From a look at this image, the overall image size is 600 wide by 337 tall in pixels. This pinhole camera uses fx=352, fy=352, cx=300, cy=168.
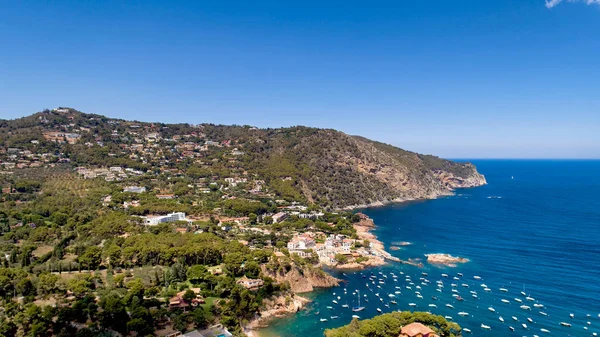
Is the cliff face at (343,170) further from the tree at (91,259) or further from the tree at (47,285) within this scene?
the tree at (47,285)

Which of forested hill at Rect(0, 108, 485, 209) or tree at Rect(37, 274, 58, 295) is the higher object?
forested hill at Rect(0, 108, 485, 209)

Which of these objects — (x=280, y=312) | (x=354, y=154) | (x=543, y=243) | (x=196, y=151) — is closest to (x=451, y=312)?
(x=280, y=312)

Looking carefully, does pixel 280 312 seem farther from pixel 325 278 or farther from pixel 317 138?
pixel 317 138

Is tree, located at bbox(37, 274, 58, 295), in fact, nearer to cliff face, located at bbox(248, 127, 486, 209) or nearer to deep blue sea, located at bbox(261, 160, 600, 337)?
deep blue sea, located at bbox(261, 160, 600, 337)

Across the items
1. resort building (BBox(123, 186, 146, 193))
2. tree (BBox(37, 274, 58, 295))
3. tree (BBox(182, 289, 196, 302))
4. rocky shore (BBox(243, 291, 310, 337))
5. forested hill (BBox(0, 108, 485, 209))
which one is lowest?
rocky shore (BBox(243, 291, 310, 337))

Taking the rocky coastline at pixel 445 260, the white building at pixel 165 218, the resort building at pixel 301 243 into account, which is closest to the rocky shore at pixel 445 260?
the rocky coastline at pixel 445 260

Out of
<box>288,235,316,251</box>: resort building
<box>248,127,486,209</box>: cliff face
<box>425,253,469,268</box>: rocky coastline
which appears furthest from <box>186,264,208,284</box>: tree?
<box>248,127,486,209</box>: cliff face
